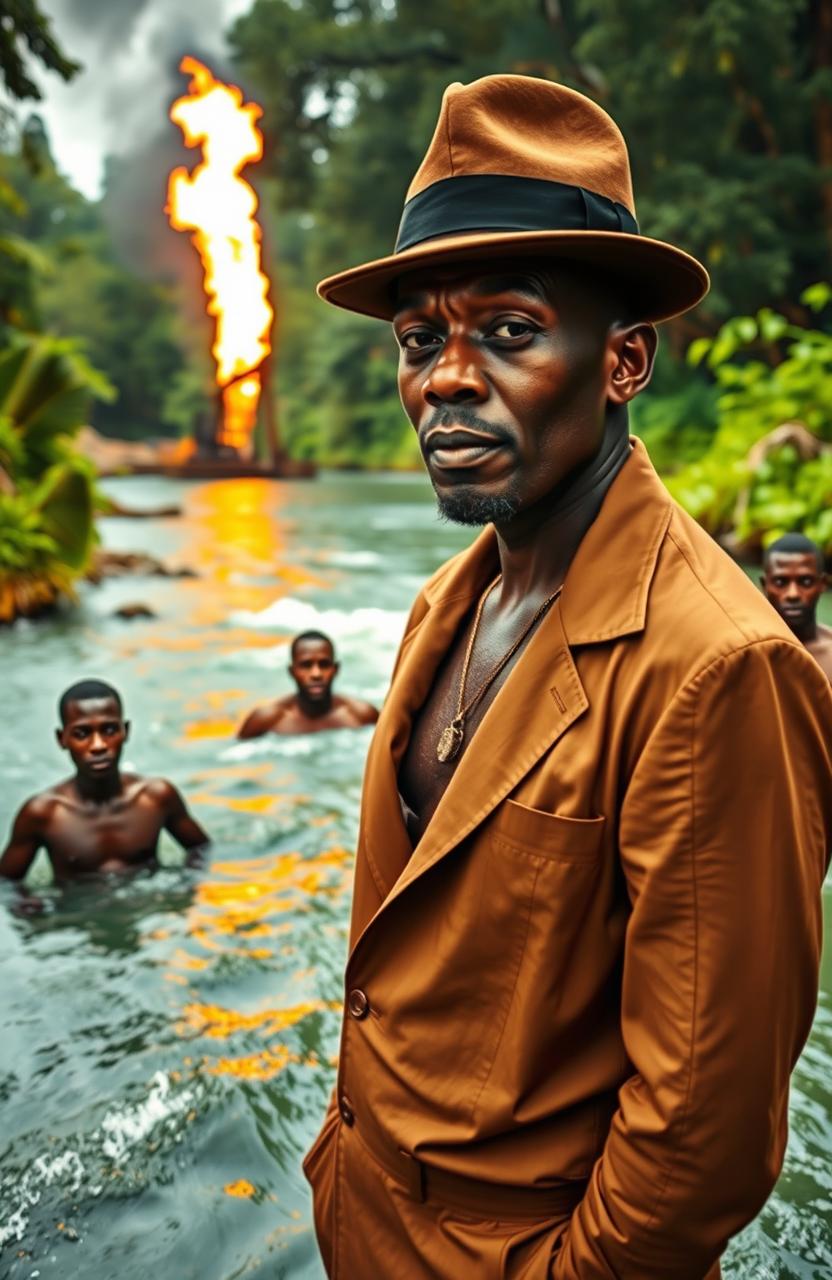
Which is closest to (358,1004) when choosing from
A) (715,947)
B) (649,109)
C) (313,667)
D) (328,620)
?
(715,947)

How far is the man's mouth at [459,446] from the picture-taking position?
5.56 ft

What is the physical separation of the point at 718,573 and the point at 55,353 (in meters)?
15.3

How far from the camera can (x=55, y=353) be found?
15406mm

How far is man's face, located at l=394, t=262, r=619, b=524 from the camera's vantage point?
1.67 m

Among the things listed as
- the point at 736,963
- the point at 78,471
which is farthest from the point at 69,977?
the point at 78,471

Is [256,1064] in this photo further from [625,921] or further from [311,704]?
[311,704]

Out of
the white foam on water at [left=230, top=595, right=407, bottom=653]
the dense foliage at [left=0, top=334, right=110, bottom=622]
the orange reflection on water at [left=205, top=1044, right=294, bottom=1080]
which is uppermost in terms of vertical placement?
the dense foliage at [left=0, top=334, right=110, bottom=622]

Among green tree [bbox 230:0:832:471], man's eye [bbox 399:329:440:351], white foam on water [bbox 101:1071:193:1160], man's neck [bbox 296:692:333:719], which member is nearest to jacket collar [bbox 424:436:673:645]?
man's eye [bbox 399:329:440:351]

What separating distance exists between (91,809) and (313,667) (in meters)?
2.77

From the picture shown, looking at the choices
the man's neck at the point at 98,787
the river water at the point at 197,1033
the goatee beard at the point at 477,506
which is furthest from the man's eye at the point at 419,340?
the man's neck at the point at 98,787

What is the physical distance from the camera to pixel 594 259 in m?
1.67

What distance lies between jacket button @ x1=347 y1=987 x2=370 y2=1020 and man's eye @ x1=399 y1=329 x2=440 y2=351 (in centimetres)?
105

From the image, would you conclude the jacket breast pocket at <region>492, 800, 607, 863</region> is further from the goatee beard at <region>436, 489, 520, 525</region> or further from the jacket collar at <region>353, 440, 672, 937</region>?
the goatee beard at <region>436, 489, 520, 525</region>

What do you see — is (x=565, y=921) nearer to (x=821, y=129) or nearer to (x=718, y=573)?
(x=718, y=573)
